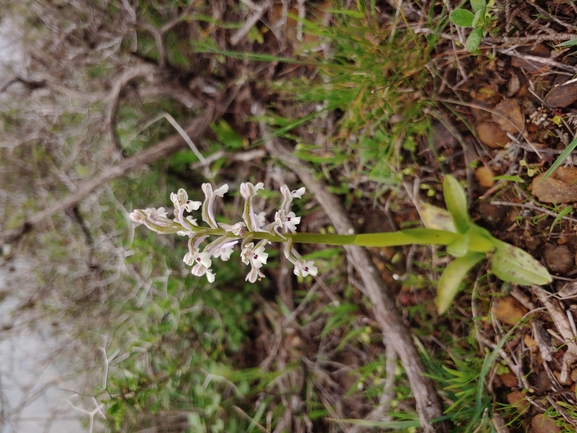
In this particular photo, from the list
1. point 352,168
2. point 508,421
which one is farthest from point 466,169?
point 508,421

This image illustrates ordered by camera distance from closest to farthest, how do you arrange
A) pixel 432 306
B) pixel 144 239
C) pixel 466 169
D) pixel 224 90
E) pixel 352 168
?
pixel 466 169, pixel 432 306, pixel 352 168, pixel 224 90, pixel 144 239

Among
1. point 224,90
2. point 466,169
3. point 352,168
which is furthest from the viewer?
point 224,90

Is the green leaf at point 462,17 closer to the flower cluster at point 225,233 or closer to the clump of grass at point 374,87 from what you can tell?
the clump of grass at point 374,87

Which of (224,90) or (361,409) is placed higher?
(224,90)

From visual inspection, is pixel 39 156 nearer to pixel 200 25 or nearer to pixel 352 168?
pixel 200 25

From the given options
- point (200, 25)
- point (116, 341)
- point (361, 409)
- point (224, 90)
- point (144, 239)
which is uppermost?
point (200, 25)

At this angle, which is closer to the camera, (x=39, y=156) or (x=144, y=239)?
(x=144, y=239)
